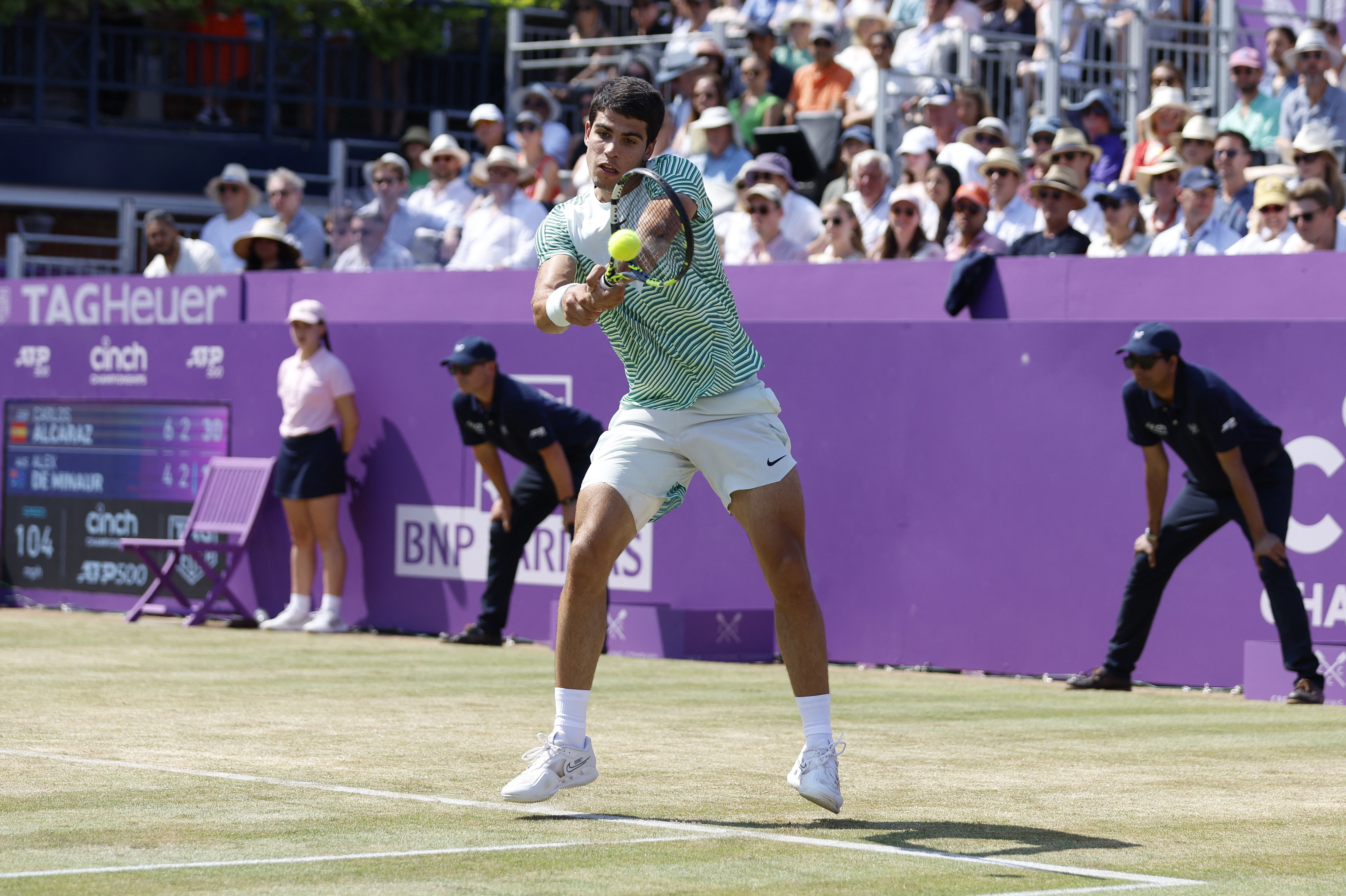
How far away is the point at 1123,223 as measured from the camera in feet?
41.2

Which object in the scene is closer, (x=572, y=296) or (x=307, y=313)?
(x=572, y=296)

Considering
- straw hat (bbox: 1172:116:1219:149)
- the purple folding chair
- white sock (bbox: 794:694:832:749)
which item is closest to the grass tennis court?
white sock (bbox: 794:694:832:749)

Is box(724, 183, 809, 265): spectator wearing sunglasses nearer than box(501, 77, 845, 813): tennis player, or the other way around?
box(501, 77, 845, 813): tennis player

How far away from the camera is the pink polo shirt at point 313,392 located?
13.8 meters

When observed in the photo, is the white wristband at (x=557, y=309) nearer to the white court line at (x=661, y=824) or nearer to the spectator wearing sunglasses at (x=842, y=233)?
the white court line at (x=661, y=824)

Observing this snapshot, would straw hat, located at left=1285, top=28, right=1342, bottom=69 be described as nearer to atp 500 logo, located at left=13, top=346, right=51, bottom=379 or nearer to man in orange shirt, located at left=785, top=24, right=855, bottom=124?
man in orange shirt, located at left=785, top=24, right=855, bottom=124

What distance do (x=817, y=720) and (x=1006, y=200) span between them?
843 centimetres

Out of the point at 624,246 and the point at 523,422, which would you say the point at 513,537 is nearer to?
the point at 523,422

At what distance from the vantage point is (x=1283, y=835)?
5.76 metres

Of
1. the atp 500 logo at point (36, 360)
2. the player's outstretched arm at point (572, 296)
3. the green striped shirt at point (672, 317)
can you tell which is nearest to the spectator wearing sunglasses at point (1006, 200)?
the atp 500 logo at point (36, 360)

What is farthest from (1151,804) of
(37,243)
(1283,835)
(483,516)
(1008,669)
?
(37,243)

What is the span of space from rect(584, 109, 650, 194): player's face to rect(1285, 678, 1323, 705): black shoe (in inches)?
213

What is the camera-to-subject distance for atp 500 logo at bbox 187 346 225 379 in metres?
14.7

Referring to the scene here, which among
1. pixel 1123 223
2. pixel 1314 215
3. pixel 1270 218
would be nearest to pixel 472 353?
pixel 1123 223
